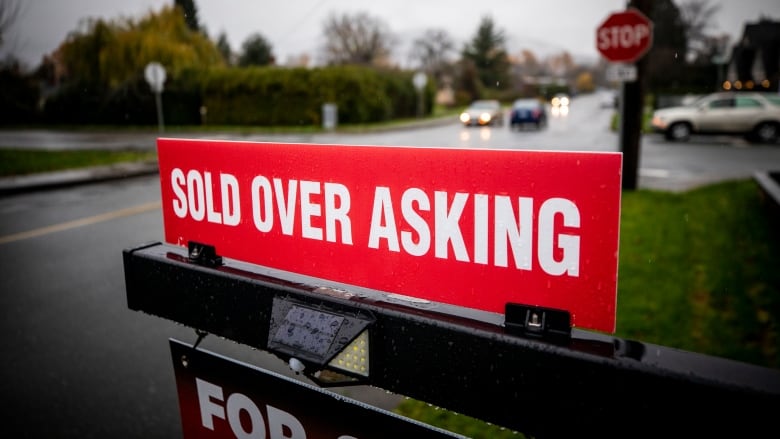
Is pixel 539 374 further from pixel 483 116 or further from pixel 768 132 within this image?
pixel 483 116

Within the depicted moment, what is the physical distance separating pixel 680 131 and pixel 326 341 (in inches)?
769

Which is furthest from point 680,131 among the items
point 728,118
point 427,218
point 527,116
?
point 427,218

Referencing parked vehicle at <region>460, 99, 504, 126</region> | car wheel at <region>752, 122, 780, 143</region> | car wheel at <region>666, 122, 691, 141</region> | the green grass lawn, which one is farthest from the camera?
parked vehicle at <region>460, 99, 504, 126</region>

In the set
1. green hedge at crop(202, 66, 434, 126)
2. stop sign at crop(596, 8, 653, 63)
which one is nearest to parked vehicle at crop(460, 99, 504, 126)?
green hedge at crop(202, 66, 434, 126)

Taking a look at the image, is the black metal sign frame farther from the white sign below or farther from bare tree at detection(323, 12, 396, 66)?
bare tree at detection(323, 12, 396, 66)

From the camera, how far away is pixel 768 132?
55.2 ft

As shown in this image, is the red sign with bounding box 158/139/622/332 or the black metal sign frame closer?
the black metal sign frame

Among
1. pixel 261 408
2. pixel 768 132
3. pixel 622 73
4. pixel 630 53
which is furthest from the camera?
pixel 768 132

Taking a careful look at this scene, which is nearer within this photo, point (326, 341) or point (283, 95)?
point (326, 341)

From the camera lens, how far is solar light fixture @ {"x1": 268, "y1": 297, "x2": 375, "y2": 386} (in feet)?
3.14

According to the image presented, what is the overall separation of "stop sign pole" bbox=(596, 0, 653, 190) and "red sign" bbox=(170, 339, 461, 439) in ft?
20.1

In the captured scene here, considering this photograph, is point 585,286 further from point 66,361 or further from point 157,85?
point 157,85

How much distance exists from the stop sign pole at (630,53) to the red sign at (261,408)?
6127mm

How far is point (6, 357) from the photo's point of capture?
11.5ft
